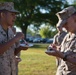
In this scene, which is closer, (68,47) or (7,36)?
(68,47)

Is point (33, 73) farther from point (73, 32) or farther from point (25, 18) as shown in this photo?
point (25, 18)

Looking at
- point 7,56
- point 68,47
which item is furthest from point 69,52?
point 7,56

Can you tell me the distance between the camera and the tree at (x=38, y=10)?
5500cm

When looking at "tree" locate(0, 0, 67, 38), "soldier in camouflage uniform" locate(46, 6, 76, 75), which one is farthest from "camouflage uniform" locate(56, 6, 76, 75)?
"tree" locate(0, 0, 67, 38)

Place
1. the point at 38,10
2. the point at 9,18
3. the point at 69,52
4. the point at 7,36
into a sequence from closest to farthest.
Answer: the point at 69,52 → the point at 9,18 → the point at 7,36 → the point at 38,10

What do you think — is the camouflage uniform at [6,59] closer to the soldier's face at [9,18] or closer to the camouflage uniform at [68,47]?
the soldier's face at [9,18]

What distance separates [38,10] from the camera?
56.9 m

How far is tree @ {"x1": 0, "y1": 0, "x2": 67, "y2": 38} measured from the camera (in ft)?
180

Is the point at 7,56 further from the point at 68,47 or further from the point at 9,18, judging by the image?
the point at 68,47

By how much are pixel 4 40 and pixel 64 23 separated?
97 centimetres

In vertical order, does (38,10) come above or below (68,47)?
below

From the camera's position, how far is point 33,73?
12.6m

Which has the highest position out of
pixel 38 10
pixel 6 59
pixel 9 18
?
pixel 9 18

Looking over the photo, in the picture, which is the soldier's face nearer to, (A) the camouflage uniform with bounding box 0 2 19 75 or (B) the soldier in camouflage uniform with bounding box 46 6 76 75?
(A) the camouflage uniform with bounding box 0 2 19 75
